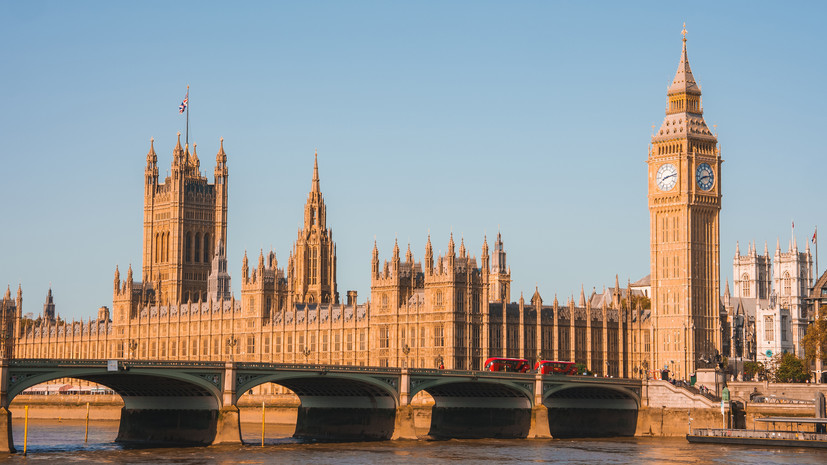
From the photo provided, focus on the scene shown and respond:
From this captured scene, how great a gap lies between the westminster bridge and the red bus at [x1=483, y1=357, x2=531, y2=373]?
5636mm

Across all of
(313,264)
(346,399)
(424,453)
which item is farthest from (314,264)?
(424,453)

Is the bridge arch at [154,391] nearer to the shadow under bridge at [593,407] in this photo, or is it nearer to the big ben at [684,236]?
the shadow under bridge at [593,407]

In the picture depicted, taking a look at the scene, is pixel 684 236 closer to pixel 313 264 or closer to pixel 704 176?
pixel 704 176

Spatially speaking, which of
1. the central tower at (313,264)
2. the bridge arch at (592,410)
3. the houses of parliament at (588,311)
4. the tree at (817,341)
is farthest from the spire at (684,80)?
the central tower at (313,264)

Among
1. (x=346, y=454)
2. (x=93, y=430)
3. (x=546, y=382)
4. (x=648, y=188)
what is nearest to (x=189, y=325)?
(x=93, y=430)

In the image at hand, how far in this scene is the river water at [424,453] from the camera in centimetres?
8738

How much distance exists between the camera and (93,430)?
5074 inches

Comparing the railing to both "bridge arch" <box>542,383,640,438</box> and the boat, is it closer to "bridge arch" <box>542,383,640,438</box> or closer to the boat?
the boat

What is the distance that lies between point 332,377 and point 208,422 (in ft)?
30.0

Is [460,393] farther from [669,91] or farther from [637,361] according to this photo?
[669,91]

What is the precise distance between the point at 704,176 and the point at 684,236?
658 cm

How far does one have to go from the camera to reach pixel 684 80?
145 m

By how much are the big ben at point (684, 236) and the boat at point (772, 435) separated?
33.7 m

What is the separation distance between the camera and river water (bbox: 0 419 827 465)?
87.4 metres
